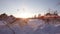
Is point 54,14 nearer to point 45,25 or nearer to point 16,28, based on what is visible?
point 45,25

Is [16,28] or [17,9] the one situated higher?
Result: [17,9]

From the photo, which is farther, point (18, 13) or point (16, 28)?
point (16, 28)

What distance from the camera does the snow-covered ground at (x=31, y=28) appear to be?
75.5 inches

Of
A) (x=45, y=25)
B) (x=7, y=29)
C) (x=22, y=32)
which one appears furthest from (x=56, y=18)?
(x=7, y=29)

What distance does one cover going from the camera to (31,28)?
1.94 m

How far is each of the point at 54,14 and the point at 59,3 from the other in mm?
210

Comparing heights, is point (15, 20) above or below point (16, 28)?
above

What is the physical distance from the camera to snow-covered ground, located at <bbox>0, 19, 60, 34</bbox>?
75.5 inches

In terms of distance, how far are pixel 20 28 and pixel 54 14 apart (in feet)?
2.06

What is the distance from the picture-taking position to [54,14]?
1862 millimetres

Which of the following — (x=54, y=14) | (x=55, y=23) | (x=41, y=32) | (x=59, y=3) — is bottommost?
(x=41, y=32)

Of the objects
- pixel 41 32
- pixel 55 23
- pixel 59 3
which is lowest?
pixel 41 32

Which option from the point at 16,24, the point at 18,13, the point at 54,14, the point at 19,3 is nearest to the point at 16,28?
the point at 16,24

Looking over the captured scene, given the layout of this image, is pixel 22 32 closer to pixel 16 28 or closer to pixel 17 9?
pixel 16 28
